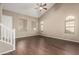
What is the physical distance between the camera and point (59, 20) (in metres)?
2.09

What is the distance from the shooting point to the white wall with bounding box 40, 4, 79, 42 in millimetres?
2035

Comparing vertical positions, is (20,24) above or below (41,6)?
below

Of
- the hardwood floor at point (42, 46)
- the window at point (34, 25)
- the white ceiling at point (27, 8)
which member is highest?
the white ceiling at point (27, 8)

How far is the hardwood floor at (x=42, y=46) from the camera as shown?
2.06m

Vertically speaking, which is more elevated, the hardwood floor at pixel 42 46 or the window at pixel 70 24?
the window at pixel 70 24

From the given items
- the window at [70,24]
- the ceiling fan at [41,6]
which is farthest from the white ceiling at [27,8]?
the window at [70,24]

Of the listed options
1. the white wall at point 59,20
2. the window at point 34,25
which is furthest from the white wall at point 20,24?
the white wall at point 59,20

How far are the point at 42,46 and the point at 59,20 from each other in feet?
1.93

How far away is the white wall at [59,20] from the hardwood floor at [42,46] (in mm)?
112

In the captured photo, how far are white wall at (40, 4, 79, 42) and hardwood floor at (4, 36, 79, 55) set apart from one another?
11cm

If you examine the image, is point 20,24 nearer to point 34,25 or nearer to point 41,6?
point 34,25

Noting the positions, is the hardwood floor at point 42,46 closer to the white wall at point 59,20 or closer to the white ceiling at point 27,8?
the white wall at point 59,20

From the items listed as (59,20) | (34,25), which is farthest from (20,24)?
(59,20)
